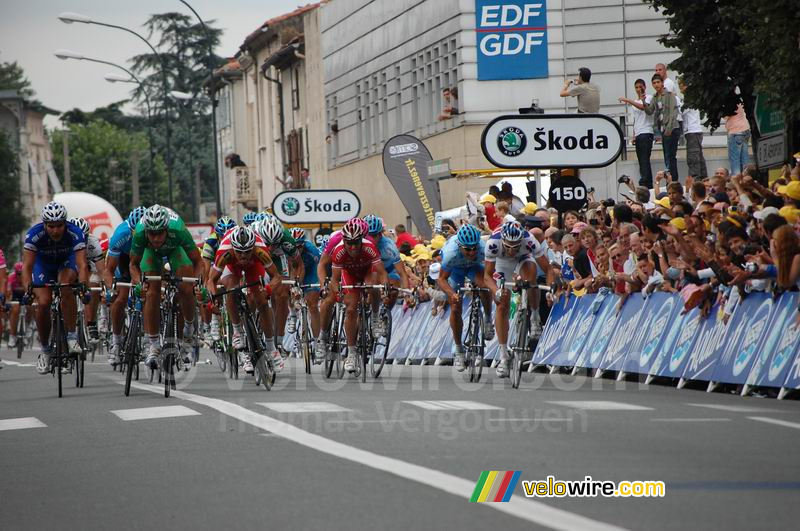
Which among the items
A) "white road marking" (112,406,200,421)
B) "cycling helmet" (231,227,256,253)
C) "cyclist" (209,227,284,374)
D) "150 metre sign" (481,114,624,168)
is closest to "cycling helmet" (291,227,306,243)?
"150 metre sign" (481,114,624,168)

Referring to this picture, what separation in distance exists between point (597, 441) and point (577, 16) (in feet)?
113

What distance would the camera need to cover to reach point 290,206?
1512 inches

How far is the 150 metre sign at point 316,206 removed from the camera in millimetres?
38375

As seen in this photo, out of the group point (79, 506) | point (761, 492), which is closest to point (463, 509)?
point (761, 492)

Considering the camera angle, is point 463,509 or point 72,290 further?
point 72,290

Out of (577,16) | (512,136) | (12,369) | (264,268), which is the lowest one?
(12,369)

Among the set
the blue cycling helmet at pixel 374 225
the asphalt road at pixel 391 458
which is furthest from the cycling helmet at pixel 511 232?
the blue cycling helmet at pixel 374 225

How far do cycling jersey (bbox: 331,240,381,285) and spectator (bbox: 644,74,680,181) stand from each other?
8007mm

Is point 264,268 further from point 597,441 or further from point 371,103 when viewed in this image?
point 371,103

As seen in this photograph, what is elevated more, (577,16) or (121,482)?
(577,16)

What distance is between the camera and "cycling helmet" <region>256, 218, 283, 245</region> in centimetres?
2067

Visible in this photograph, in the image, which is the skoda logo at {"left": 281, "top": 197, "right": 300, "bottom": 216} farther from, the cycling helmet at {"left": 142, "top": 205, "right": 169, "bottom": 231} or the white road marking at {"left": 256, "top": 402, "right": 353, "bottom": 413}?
the white road marking at {"left": 256, "top": 402, "right": 353, "bottom": 413}

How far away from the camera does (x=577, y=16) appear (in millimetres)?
45094

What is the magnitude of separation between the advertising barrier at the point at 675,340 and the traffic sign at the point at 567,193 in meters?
2.01
